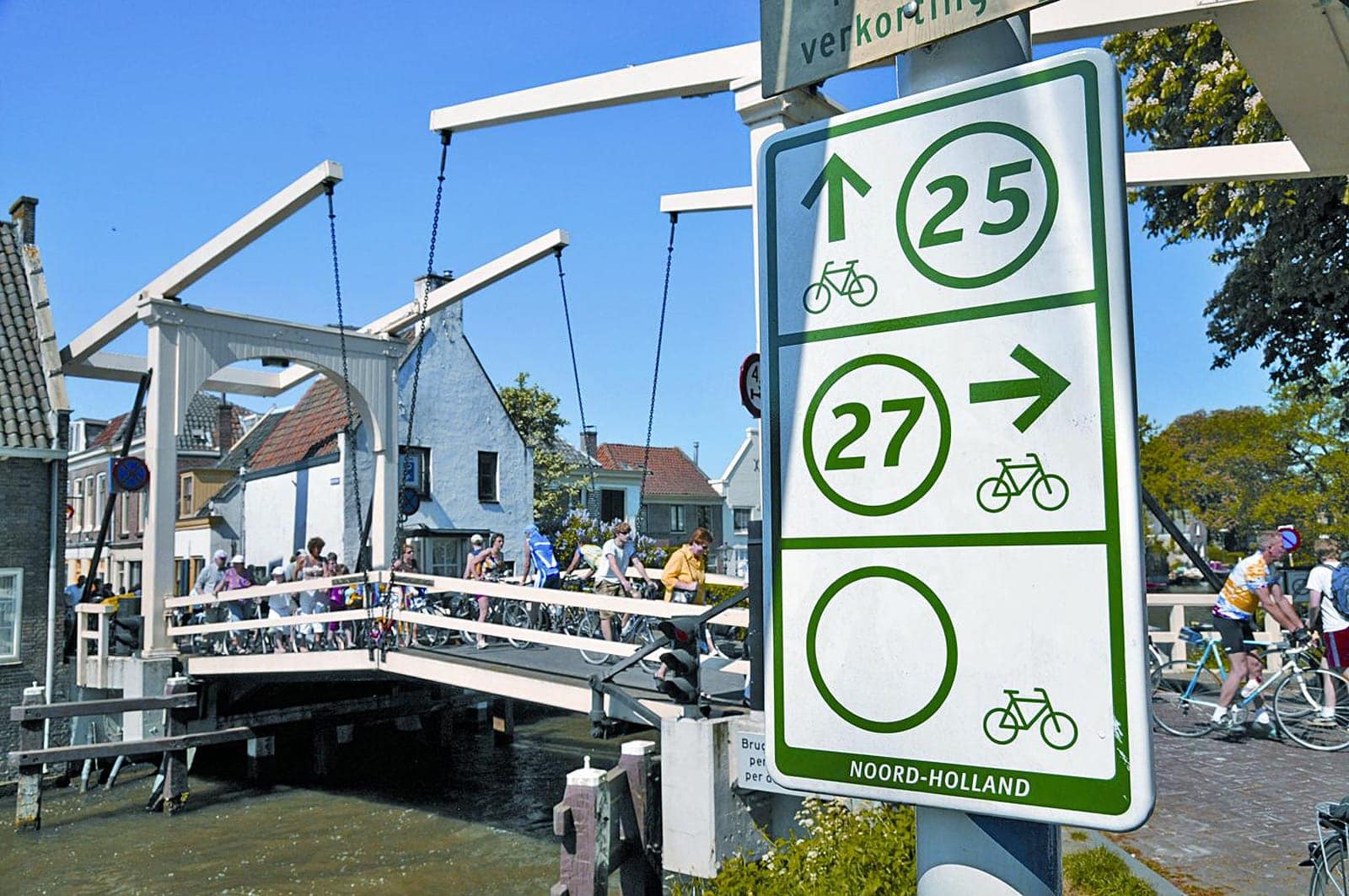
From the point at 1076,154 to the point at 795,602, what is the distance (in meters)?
0.68

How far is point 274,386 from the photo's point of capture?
19078 millimetres

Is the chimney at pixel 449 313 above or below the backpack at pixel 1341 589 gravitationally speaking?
above

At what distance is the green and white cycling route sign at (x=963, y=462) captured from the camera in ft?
4.11

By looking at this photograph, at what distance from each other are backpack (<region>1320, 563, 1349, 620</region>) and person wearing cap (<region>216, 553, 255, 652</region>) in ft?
42.0

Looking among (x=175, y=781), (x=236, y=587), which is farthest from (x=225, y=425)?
(x=175, y=781)

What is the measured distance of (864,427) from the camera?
1421mm

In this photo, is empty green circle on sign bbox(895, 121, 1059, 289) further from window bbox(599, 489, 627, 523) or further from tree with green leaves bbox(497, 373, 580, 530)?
window bbox(599, 489, 627, 523)

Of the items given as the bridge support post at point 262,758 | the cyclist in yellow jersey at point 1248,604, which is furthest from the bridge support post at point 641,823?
the bridge support post at point 262,758

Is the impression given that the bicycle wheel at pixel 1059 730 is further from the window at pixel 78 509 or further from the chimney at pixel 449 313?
the window at pixel 78 509

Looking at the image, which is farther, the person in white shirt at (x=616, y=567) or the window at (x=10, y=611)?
the window at (x=10, y=611)

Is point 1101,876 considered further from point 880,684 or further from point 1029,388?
point 1029,388

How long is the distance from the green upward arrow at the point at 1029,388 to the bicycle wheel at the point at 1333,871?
3.43 m

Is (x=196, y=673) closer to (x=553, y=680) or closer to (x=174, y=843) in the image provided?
(x=174, y=843)

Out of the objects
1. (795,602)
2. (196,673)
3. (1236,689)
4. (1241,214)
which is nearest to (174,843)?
(196,673)
